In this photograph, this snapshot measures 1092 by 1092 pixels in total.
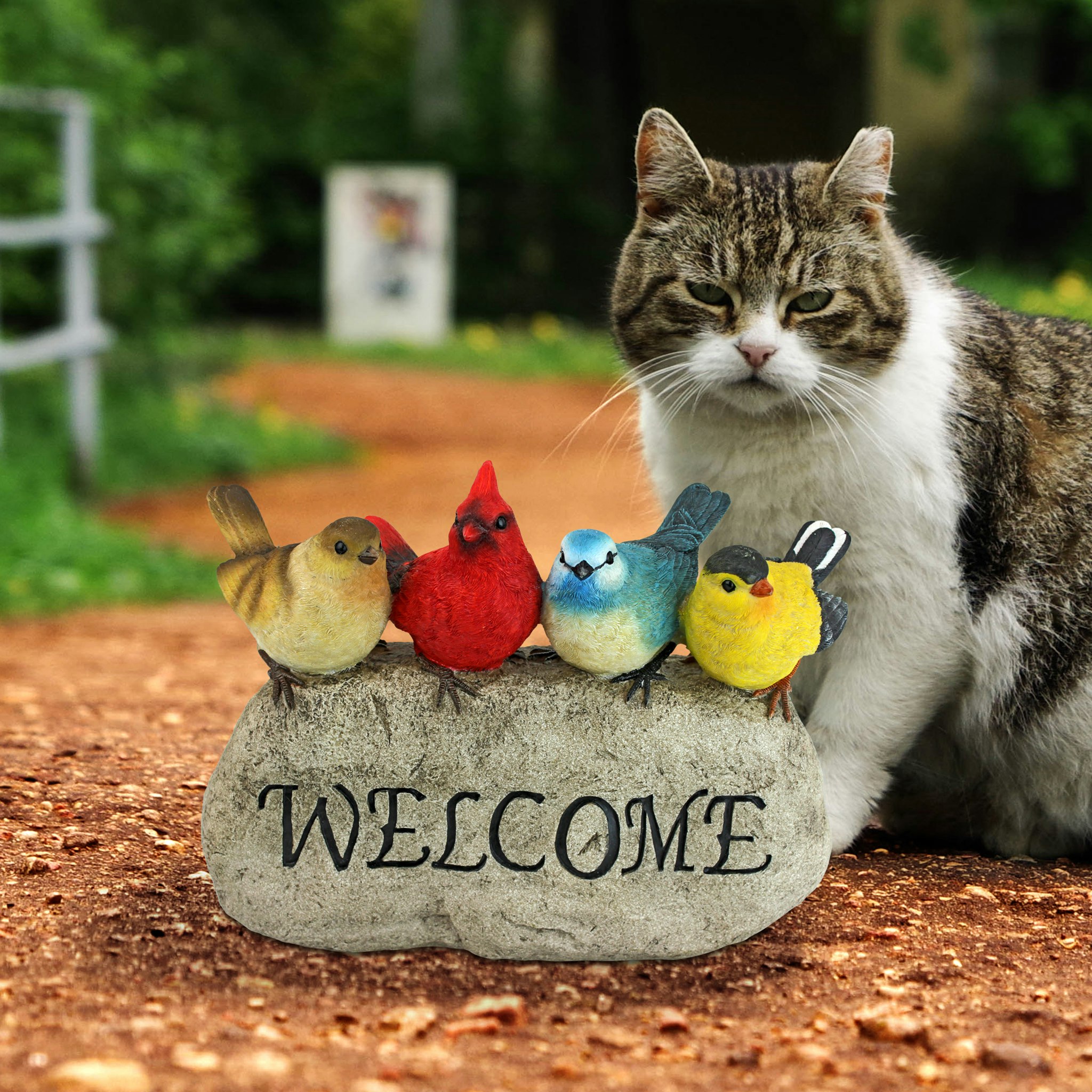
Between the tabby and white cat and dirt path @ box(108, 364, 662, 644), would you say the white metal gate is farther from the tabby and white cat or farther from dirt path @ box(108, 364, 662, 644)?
the tabby and white cat

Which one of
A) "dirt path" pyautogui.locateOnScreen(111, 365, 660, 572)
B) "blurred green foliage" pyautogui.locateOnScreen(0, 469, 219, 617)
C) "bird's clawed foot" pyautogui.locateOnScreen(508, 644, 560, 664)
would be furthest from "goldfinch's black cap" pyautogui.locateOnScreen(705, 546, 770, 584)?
"blurred green foliage" pyautogui.locateOnScreen(0, 469, 219, 617)

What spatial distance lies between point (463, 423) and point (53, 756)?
8.50m

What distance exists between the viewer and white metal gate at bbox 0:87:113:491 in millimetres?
8039

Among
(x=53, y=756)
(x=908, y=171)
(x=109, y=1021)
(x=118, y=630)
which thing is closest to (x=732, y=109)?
(x=908, y=171)

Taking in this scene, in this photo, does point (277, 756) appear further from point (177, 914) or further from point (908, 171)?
point (908, 171)

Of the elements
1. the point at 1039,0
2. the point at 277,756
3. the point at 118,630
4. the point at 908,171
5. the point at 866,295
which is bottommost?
the point at 118,630

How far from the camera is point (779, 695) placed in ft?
8.40

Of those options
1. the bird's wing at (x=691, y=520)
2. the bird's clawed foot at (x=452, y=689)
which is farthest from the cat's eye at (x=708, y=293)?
the bird's clawed foot at (x=452, y=689)

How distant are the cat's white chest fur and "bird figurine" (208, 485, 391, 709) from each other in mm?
922

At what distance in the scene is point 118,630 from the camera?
5863 millimetres

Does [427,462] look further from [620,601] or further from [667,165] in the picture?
[620,601]

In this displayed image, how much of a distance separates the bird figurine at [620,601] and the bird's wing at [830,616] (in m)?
0.24

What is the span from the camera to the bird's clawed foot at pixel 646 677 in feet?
8.20

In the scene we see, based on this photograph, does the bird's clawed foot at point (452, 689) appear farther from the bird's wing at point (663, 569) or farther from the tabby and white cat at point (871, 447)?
the tabby and white cat at point (871, 447)
